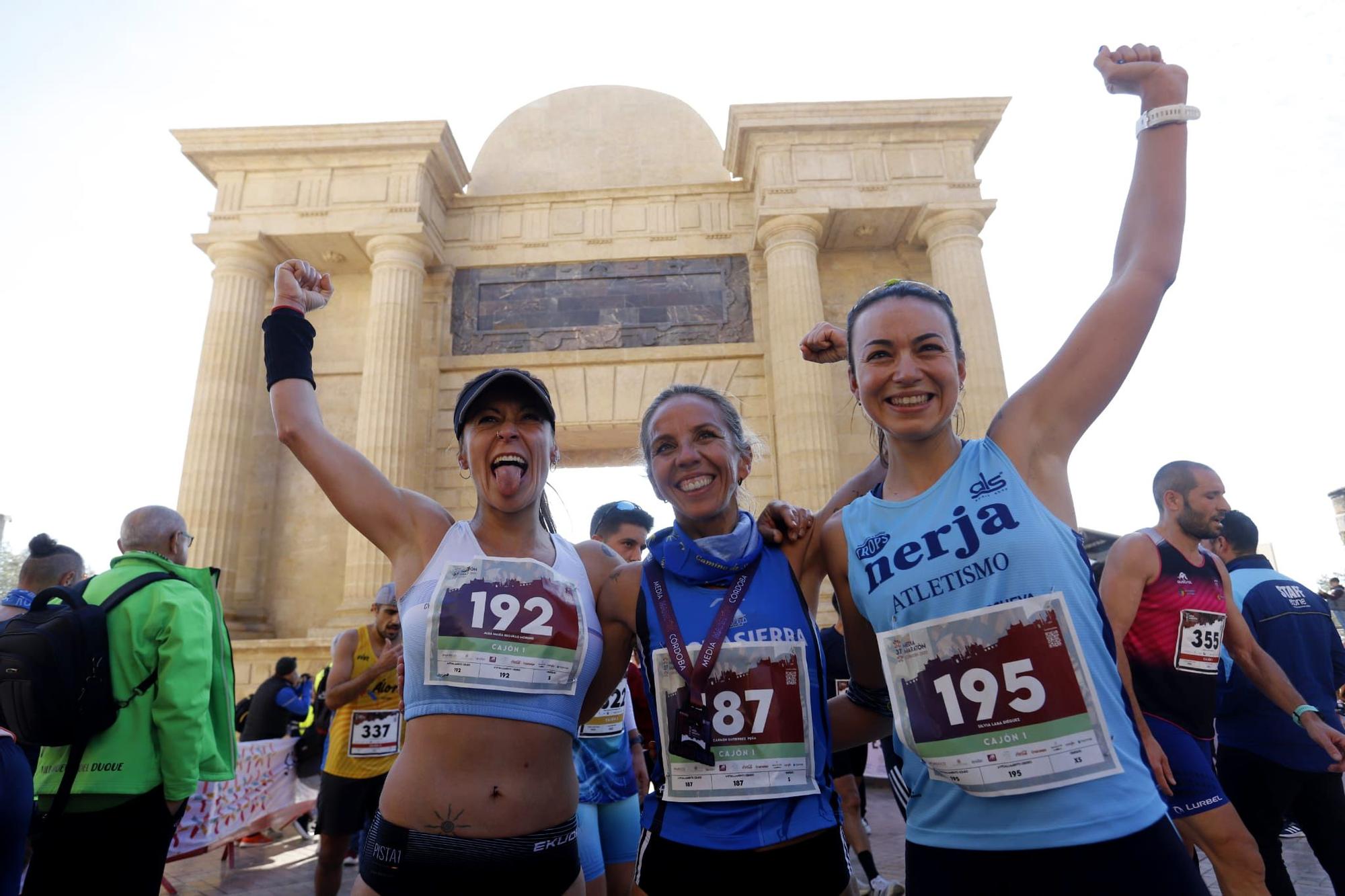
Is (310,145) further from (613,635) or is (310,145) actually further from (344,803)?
(613,635)

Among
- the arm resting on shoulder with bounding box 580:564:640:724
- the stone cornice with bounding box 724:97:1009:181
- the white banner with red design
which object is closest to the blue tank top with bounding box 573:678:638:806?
the arm resting on shoulder with bounding box 580:564:640:724

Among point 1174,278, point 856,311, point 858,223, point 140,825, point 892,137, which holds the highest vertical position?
point 892,137

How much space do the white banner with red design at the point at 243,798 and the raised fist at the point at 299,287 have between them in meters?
3.68

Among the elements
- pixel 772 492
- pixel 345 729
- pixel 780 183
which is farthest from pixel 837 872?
pixel 780 183

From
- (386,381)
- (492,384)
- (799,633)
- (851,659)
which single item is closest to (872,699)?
(851,659)

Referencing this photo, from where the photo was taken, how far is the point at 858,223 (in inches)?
556

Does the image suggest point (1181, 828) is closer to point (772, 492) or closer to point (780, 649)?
point (780, 649)

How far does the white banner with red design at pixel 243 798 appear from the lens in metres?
5.12

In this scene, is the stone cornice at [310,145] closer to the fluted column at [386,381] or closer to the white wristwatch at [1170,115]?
the fluted column at [386,381]

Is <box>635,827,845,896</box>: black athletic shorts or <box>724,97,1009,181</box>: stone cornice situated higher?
<box>724,97,1009,181</box>: stone cornice

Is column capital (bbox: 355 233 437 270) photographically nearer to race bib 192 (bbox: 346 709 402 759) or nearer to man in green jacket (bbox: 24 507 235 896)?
race bib 192 (bbox: 346 709 402 759)

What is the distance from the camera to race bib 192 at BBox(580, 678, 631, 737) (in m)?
3.41

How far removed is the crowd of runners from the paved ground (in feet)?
13.1

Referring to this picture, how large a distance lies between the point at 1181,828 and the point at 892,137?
1350cm
